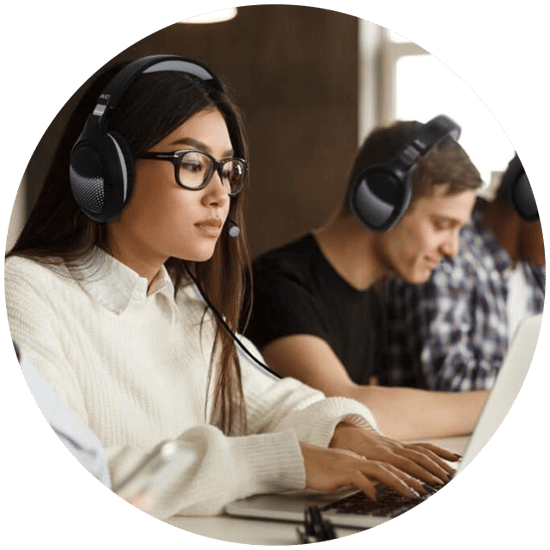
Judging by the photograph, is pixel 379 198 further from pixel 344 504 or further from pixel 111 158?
pixel 344 504

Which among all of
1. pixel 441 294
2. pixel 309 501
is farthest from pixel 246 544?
pixel 441 294

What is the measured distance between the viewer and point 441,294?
3287 mm

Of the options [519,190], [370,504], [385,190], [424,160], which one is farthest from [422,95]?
[370,504]

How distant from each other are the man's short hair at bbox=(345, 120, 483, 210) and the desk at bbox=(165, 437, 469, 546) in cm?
69

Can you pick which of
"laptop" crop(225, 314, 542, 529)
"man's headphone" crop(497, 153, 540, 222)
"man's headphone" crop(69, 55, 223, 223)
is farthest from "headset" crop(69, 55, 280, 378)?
"man's headphone" crop(497, 153, 540, 222)

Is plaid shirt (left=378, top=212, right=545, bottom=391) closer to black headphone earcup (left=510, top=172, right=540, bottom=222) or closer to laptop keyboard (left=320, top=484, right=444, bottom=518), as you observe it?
black headphone earcup (left=510, top=172, right=540, bottom=222)

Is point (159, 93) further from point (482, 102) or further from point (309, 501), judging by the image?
point (309, 501)

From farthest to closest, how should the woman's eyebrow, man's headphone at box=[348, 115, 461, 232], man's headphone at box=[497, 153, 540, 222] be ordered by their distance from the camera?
1. man's headphone at box=[497, 153, 540, 222]
2. man's headphone at box=[348, 115, 461, 232]
3. the woman's eyebrow

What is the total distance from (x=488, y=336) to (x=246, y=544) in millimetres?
855

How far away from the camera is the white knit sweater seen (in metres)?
3.17

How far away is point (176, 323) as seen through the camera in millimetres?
3232

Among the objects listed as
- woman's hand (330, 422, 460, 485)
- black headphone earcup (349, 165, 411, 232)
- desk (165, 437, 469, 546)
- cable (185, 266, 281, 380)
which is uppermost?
black headphone earcup (349, 165, 411, 232)

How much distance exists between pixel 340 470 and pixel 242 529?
0.30 m

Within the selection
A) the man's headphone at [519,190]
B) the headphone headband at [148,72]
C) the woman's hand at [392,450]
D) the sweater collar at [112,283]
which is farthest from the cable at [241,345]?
the man's headphone at [519,190]
